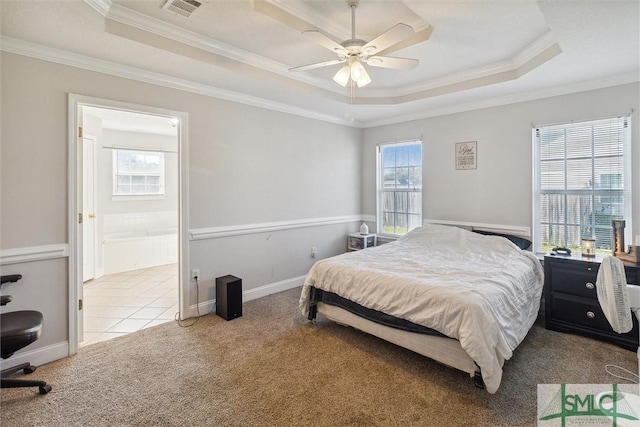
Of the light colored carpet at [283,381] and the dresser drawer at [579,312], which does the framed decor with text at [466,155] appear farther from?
the light colored carpet at [283,381]

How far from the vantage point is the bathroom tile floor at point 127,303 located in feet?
10.1

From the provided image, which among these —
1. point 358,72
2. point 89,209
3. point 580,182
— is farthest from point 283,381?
point 89,209

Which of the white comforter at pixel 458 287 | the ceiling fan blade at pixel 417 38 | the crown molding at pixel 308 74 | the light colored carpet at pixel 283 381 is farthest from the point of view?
the ceiling fan blade at pixel 417 38

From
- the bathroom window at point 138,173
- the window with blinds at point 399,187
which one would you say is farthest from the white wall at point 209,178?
the bathroom window at point 138,173

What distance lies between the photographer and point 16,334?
1.88m

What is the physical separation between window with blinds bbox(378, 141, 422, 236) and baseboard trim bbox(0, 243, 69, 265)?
4.07 metres

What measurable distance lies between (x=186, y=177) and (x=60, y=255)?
4.09ft

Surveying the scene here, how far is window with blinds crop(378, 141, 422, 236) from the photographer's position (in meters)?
4.66

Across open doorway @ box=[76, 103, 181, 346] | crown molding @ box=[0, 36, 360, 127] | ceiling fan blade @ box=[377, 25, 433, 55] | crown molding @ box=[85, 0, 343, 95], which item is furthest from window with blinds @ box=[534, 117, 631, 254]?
Result: open doorway @ box=[76, 103, 181, 346]

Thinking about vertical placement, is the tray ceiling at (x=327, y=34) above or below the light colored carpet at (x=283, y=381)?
above

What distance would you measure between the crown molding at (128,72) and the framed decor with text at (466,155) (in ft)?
7.42

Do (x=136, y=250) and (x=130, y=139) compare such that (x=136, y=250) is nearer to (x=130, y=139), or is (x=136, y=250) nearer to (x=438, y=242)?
(x=130, y=139)

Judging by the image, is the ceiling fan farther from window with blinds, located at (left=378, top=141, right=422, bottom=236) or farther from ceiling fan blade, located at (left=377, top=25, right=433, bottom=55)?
window with blinds, located at (left=378, top=141, right=422, bottom=236)

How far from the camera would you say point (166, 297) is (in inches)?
154
